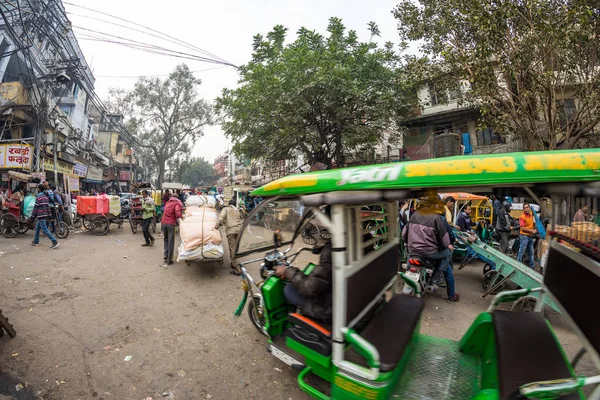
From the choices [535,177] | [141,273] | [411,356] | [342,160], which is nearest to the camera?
[535,177]

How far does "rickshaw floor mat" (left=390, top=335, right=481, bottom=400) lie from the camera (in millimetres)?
2254

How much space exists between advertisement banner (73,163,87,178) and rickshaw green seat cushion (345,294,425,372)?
958 inches

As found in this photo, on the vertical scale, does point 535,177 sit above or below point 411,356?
above

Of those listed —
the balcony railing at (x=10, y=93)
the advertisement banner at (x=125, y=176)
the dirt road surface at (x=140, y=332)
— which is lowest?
the dirt road surface at (x=140, y=332)

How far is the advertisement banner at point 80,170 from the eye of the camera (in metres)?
20.2

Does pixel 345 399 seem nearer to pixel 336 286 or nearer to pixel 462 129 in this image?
pixel 336 286

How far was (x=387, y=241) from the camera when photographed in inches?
127

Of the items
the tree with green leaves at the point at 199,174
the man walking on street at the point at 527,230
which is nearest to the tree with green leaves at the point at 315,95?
the man walking on street at the point at 527,230

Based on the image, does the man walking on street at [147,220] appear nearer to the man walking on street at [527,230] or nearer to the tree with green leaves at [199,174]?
the man walking on street at [527,230]

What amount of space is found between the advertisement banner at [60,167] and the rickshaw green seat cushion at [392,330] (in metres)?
19.8

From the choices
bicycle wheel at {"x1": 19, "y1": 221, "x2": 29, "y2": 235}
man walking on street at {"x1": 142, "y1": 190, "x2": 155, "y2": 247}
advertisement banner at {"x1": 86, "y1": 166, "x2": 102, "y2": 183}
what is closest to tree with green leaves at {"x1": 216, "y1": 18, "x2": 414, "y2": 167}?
man walking on street at {"x1": 142, "y1": 190, "x2": 155, "y2": 247}

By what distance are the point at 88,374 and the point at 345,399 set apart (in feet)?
8.81

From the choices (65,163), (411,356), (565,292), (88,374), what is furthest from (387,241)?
(65,163)

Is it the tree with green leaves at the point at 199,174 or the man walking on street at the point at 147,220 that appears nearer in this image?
the man walking on street at the point at 147,220
